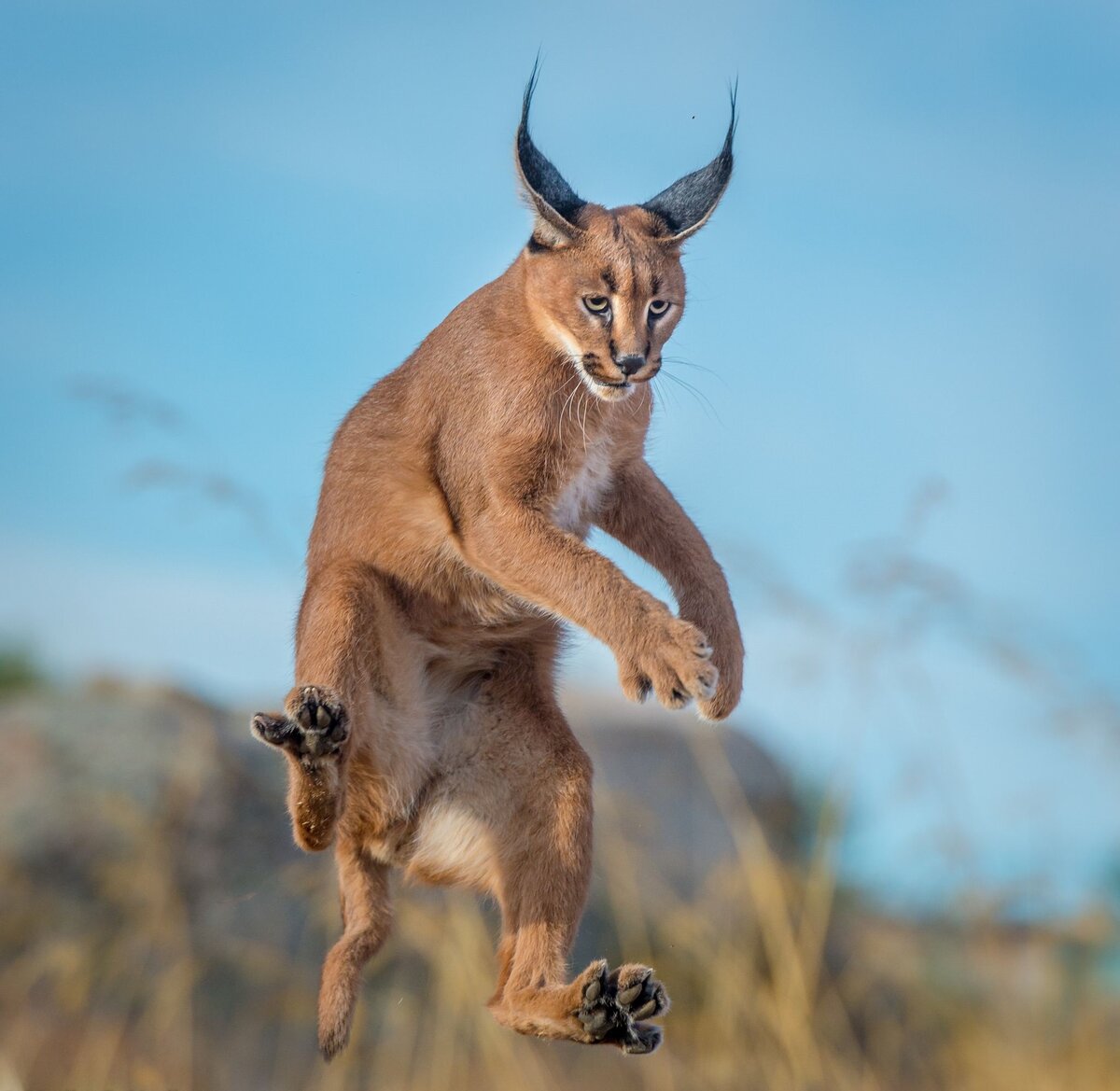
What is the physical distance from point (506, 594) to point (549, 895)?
110cm

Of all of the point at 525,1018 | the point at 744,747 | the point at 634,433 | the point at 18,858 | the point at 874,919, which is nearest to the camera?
the point at 525,1018

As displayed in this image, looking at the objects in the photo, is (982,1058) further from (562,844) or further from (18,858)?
(18,858)

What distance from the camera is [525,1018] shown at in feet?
14.8

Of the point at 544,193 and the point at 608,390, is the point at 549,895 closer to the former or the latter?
the point at 608,390

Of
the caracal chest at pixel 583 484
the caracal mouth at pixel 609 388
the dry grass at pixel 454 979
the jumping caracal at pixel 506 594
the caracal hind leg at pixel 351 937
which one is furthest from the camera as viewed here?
the dry grass at pixel 454 979

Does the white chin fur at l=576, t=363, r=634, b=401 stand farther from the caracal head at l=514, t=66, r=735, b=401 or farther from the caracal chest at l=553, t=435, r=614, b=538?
the caracal chest at l=553, t=435, r=614, b=538

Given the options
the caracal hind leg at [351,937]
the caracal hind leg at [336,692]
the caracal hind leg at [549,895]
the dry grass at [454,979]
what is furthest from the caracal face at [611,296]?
the dry grass at [454,979]

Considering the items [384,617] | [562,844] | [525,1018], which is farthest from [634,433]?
[525,1018]

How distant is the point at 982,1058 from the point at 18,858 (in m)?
6.07

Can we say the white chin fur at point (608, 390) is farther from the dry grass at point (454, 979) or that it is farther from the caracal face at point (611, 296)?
the dry grass at point (454, 979)

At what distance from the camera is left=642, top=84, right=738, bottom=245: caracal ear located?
4.85 m

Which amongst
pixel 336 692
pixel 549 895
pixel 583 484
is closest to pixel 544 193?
pixel 583 484

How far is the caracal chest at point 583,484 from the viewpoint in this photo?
16.6 feet

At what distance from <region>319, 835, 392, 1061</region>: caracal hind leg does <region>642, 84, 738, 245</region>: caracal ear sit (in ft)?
8.22
